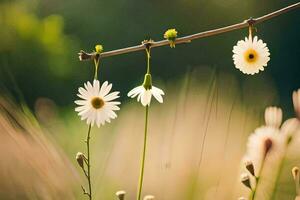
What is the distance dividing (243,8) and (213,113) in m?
0.64

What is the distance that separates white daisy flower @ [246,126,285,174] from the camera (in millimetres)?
500

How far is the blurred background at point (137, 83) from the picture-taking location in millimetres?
593

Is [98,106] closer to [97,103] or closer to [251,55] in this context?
[97,103]

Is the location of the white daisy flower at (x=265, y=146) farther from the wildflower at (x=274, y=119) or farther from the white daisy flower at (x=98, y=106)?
the white daisy flower at (x=98, y=106)

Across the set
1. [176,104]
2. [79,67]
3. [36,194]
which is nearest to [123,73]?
[79,67]

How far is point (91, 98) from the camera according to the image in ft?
1.74

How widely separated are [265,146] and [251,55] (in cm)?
9

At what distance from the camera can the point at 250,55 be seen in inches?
21.3

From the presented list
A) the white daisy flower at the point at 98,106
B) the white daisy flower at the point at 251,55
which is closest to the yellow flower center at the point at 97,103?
the white daisy flower at the point at 98,106

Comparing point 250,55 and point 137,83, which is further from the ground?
point 137,83

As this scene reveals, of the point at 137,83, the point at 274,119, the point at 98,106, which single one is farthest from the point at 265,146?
the point at 137,83

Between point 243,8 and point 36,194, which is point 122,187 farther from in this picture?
point 243,8

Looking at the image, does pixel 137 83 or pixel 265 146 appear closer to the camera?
pixel 265 146

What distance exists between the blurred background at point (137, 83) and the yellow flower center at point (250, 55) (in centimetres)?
6
